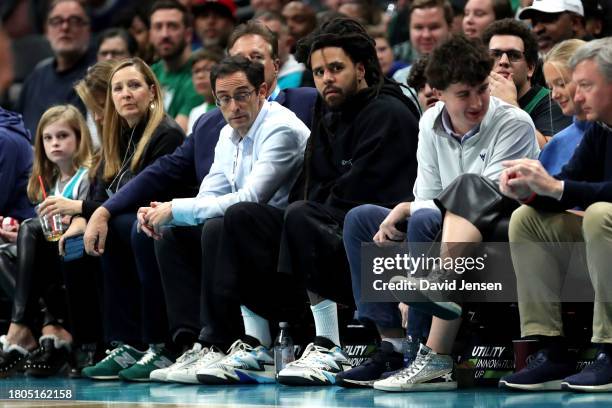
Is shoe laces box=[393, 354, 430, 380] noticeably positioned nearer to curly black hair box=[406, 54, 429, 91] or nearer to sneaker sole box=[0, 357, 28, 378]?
curly black hair box=[406, 54, 429, 91]

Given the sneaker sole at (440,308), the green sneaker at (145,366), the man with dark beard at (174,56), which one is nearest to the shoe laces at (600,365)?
the sneaker sole at (440,308)

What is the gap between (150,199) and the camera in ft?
19.1

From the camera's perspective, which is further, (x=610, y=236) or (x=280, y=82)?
(x=280, y=82)

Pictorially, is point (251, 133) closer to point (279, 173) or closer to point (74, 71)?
point (279, 173)

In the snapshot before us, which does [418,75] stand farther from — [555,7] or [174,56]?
[174,56]

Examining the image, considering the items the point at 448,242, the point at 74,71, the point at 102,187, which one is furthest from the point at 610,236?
the point at 74,71

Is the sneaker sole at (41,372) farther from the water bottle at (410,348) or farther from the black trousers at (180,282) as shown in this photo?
the water bottle at (410,348)

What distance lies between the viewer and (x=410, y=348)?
174 inches

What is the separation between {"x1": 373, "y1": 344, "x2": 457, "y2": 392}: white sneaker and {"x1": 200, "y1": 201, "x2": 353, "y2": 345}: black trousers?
60 cm

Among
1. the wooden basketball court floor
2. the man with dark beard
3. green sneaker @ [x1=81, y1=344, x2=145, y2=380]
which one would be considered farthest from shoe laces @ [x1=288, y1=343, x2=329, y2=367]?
the man with dark beard

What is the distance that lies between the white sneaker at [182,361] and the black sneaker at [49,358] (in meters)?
1.11

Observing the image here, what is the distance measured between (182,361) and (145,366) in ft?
1.14

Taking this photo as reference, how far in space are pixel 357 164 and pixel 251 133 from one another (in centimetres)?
71

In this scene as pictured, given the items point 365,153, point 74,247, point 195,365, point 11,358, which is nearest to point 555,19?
point 365,153
